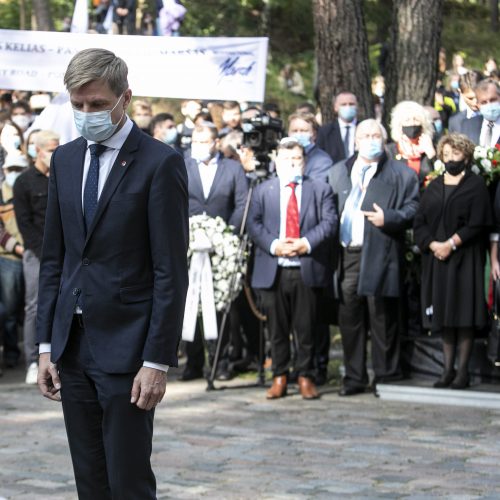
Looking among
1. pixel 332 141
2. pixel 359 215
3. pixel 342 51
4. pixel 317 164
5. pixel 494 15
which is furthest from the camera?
pixel 494 15

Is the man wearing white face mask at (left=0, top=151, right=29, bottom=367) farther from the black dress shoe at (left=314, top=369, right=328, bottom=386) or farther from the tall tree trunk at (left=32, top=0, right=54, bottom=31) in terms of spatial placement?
the tall tree trunk at (left=32, top=0, right=54, bottom=31)

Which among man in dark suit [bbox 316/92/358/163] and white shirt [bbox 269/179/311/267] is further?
man in dark suit [bbox 316/92/358/163]

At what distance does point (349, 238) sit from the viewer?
11570mm

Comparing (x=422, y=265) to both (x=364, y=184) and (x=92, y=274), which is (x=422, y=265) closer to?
(x=364, y=184)

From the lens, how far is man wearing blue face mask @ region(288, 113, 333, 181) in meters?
12.3

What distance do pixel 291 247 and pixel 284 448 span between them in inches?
99.0

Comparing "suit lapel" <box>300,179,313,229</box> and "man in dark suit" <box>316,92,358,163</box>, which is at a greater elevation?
"man in dark suit" <box>316,92,358,163</box>

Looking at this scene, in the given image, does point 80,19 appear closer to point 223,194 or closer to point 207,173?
point 207,173

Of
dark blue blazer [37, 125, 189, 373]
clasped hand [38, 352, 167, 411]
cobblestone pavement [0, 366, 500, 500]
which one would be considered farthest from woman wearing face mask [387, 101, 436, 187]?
clasped hand [38, 352, 167, 411]

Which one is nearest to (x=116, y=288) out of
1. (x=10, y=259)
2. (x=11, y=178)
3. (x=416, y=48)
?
(x=10, y=259)

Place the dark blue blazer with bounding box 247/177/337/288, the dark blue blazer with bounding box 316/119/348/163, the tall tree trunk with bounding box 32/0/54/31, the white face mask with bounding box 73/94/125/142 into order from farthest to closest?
the tall tree trunk with bounding box 32/0/54/31
the dark blue blazer with bounding box 316/119/348/163
the dark blue blazer with bounding box 247/177/337/288
the white face mask with bounding box 73/94/125/142

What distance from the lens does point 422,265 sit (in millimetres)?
11555

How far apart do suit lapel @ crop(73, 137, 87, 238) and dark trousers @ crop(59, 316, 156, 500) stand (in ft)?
Answer: 1.30

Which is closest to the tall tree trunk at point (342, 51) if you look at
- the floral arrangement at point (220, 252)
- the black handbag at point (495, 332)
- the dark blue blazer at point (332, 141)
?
the dark blue blazer at point (332, 141)
